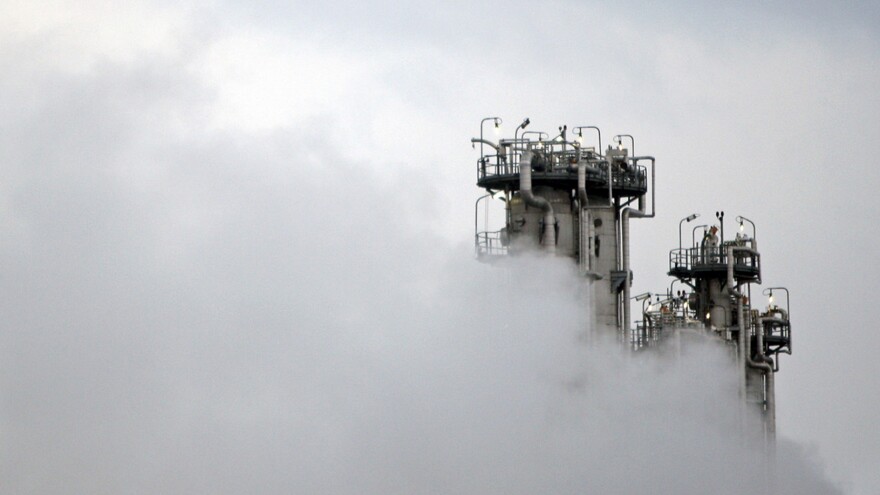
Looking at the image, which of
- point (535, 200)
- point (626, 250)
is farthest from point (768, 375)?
point (535, 200)

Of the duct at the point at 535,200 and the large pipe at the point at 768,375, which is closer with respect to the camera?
the duct at the point at 535,200

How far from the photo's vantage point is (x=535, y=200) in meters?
85.9

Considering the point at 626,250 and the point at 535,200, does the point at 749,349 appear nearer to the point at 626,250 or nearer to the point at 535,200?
the point at 626,250

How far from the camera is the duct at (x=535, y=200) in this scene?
85.4 m

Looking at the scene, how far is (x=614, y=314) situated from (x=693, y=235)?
18.1m

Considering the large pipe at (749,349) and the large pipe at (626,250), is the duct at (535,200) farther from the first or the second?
the large pipe at (749,349)

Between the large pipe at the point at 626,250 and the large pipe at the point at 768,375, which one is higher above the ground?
the large pipe at the point at 626,250

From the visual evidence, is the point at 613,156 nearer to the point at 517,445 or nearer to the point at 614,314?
the point at 614,314

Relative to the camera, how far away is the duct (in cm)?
8538

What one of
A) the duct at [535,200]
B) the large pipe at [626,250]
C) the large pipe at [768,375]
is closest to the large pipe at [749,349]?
the large pipe at [768,375]

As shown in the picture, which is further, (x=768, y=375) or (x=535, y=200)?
(x=768, y=375)

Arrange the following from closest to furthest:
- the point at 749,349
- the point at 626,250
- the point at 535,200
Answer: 1. the point at 535,200
2. the point at 626,250
3. the point at 749,349

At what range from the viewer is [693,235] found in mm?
107000

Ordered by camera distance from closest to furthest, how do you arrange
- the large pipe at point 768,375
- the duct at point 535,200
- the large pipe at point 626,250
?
the duct at point 535,200 → the large pipe at point 626,250 → the large pipe at point 768,375
